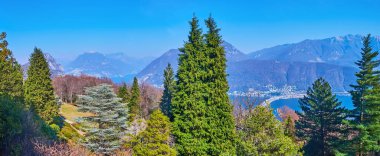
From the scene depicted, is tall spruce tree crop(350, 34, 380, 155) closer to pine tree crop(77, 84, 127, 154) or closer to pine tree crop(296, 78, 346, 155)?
pine tree crop(296, 78, 346, 155)

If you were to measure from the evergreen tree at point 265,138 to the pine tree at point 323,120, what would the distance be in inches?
737

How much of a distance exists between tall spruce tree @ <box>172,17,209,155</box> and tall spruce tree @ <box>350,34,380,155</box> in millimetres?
14386

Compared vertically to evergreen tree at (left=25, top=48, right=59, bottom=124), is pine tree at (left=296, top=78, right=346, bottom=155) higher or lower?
lower

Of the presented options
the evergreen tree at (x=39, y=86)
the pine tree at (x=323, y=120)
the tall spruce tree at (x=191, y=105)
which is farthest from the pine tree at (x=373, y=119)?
the evergreen tree at (x=39, y=86)

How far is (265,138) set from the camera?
16.0m

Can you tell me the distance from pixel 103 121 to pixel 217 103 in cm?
1014

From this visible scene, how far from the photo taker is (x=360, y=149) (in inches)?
1085

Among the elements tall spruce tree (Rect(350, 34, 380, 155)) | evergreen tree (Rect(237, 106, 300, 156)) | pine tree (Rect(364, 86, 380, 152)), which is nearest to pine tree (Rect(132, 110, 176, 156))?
evergreen tree (Rect(237, 106, 300, 156))

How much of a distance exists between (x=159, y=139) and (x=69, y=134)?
1997 centimetres

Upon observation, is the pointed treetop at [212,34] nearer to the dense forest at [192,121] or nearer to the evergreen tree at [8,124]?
the dense forest at [192,121]

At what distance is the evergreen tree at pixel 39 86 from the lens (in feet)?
107

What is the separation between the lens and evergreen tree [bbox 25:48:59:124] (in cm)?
3263

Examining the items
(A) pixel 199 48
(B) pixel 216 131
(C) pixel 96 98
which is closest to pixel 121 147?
(C) pixel 96 98

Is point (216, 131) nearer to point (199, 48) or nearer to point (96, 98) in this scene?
point (199, 48)
